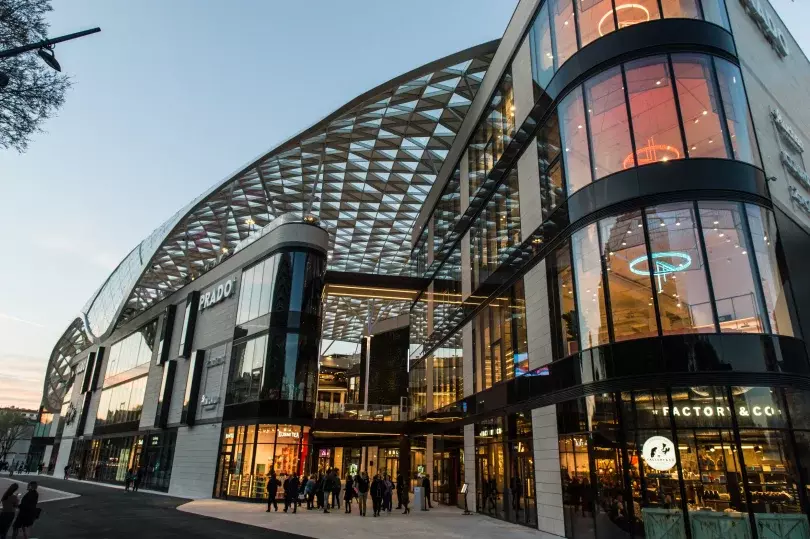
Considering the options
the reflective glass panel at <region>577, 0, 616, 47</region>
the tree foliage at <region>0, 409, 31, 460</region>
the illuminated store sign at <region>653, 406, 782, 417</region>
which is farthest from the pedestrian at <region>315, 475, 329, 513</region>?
the tree foliage at <region>0, 409, 31, 460</region>

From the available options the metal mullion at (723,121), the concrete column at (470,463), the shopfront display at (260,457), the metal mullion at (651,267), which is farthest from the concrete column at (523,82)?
the shopfront display at (260,457)

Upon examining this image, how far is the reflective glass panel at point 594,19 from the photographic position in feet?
49.2

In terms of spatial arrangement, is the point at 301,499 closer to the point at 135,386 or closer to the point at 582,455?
the point at 582,455

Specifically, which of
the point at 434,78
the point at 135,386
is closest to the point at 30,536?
the point at 434,78

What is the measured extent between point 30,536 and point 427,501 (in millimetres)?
15763

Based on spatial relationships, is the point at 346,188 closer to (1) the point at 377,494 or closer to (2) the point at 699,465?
(1) the point at 377,494

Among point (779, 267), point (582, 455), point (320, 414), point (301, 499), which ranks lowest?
point (301, 499)

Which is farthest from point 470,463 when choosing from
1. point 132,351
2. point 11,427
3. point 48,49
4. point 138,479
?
point 11,427

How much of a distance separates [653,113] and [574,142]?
2.32 metres

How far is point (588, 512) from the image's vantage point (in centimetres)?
1287

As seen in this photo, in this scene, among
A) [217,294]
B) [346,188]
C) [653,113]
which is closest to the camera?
[653,113]

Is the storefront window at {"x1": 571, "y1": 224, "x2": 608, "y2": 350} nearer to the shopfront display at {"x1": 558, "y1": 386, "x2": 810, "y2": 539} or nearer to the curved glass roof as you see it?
the shopfront display at {"x1": 558, "y1": 386, "x2": 810, "y2": 539}

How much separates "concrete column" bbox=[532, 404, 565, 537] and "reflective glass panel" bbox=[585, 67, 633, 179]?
7.27 meters

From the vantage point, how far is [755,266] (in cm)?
1229
